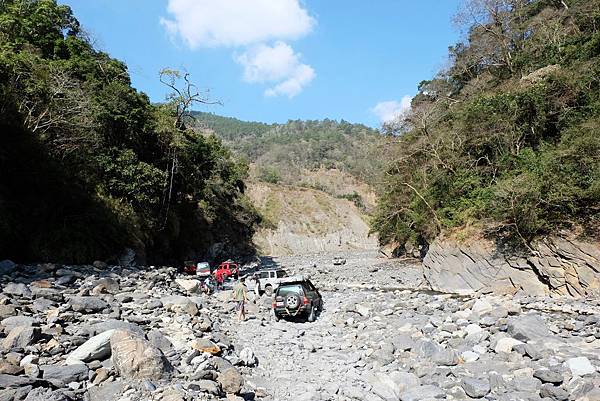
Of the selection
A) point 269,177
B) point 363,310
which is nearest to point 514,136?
point 363,310

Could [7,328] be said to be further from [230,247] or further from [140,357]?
[230,247]

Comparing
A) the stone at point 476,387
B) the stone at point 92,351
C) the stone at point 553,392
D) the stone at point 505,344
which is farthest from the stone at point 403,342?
the stone at point 92,351

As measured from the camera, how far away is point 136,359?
272 inches

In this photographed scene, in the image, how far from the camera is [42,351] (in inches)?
281

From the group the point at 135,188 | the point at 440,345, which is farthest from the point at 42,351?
the point at 135,188

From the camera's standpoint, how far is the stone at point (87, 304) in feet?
32.6

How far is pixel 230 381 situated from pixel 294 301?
655 centimetres

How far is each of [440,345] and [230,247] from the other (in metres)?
40.6

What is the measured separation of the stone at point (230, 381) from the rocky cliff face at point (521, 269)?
1357cm

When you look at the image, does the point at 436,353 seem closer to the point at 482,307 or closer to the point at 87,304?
the point at 482,307

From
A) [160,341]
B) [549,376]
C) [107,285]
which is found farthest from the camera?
[107,285]

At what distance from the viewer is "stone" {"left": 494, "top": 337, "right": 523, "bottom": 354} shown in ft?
30.1

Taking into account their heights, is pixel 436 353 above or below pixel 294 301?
A: below

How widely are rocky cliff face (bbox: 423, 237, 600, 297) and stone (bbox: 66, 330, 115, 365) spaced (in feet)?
51.8
